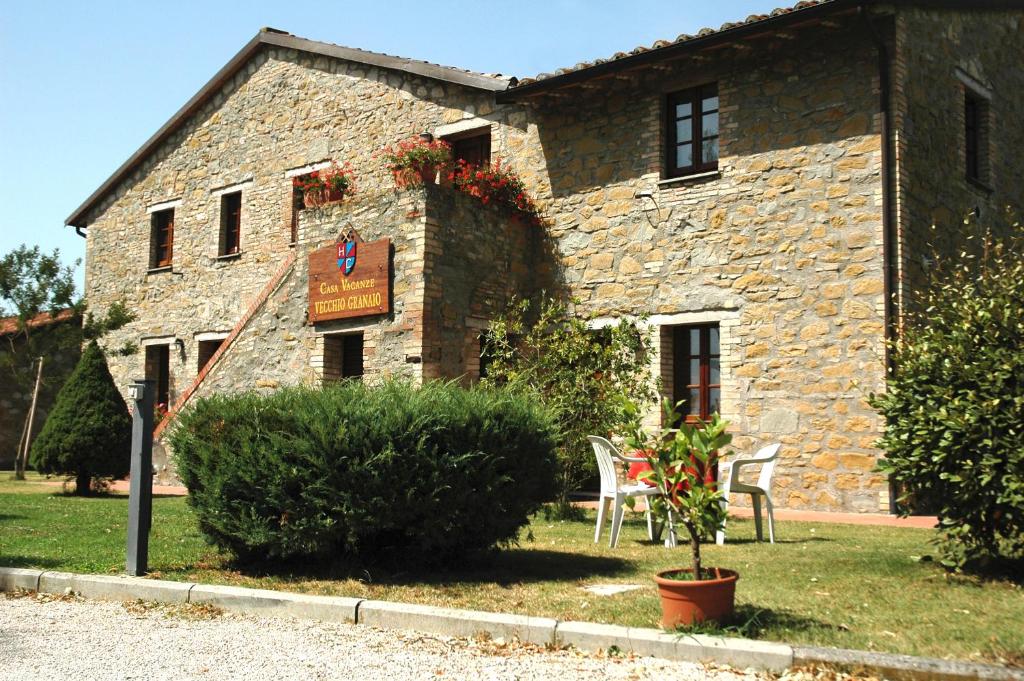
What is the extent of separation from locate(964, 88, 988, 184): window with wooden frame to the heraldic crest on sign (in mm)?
8626

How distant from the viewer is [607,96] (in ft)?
43.0

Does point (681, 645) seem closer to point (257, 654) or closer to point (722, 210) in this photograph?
point (257, 654)

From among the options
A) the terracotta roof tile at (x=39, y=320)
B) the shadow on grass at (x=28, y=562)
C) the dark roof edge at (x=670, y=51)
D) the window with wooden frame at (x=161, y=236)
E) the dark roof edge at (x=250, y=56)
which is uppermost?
the dark roof edge at (x=250, y=56)

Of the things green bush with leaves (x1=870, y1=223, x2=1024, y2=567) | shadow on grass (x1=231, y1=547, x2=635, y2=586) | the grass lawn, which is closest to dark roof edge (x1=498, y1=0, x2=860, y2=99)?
green bush with leaves (x1=870, y1=223, x2=1024, y2=567)

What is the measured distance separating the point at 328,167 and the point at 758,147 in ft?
A: 25.9

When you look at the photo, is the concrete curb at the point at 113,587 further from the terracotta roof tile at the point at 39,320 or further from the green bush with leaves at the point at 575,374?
the terracotta roof tile at the point at 39,320

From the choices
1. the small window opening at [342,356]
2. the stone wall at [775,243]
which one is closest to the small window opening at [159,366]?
the small window opening at [342,356]

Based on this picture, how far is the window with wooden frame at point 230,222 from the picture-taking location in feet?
60.2

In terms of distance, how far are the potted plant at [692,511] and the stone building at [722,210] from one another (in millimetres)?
5543

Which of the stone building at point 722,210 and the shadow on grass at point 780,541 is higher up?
the stone building at point 722,210

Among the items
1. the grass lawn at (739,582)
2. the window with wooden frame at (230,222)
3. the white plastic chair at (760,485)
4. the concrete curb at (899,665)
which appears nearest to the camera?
the concrete curb at (899,665)

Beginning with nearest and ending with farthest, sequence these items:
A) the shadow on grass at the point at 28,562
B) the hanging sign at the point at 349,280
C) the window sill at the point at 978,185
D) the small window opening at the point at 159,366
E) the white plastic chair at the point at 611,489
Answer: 1. the shadow on grass at the point at 28,562
2. the white plastic chair at the point at 611,489
3. the hanging sign at the point at 349,280
4. the window sill at the point at 978,185
5. the small window opening at the point at 159,366

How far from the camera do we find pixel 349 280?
41.5 feet

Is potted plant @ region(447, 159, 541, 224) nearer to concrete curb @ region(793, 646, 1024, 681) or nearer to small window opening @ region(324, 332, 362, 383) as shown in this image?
small window opening @ region(324, 332, 362, 383)
